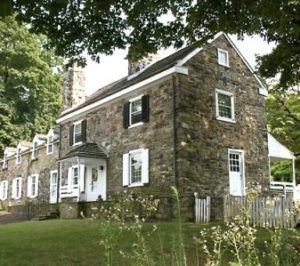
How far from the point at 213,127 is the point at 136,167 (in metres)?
3.79

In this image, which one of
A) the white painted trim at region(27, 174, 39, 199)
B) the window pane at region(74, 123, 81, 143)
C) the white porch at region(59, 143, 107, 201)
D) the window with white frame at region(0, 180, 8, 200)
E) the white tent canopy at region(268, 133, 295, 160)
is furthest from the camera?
the window with white frame at region(0, 180, 8, 200)

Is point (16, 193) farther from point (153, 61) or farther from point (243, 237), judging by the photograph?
point (243, 237)

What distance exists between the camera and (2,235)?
43.5 ft

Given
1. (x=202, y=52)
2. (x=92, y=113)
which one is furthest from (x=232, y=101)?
(x=92, y=113)

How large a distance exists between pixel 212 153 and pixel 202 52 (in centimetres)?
449

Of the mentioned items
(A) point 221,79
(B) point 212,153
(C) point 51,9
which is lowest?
(B) point 212,153

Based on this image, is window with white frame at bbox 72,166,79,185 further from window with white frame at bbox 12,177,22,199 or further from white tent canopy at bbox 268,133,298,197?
window with white frame at bbox 12,177,22,199

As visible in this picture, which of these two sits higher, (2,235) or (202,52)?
(202,52)

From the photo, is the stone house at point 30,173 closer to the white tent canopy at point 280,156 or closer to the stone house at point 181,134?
the stone house at point 181,134

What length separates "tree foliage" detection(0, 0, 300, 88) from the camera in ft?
29.2

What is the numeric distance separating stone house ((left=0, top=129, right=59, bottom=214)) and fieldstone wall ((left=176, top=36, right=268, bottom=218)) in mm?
12176

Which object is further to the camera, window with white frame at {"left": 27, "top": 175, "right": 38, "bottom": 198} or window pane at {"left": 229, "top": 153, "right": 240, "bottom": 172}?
window with white frame at {"left": 27, "top": 175, "right": 38, "bottom": 198}

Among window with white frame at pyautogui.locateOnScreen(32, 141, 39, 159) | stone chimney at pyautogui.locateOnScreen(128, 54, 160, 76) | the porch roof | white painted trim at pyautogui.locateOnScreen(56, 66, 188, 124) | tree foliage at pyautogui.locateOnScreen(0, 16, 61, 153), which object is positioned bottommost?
the porch roof

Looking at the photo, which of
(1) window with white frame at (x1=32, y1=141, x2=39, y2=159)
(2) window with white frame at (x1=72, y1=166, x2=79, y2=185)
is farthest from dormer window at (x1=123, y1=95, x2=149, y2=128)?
(1) window with white frame at (x1=32, y1=141, x2=39, y2=159)
